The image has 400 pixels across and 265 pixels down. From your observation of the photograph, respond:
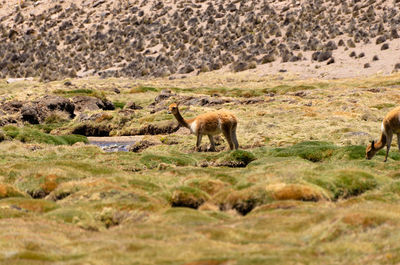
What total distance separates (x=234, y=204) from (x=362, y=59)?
247 ft

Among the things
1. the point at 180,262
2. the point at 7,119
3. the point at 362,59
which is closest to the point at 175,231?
the point at 180,262

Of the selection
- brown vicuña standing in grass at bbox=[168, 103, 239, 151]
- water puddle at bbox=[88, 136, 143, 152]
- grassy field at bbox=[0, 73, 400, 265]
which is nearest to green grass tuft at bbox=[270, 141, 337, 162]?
grassy field at bbox=[0, 73, 400, 265]

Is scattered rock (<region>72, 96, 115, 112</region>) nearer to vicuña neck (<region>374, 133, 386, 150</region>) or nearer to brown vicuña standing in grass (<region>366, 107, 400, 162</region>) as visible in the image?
brown vicuña standing in grass (<region>366, 107, 400, 162</region>)

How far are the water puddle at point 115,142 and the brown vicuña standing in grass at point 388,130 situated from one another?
67.5 feet

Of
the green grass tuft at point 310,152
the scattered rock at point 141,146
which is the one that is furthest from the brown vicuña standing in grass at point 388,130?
the scattered rock at point 141,146

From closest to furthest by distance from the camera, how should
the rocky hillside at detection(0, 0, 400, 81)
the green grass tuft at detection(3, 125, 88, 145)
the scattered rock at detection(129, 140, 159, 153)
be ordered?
the scattered rock at detection(129, 140, 159, 153) → the green grass tuft at detection(3, 125, 88, 145) → the rocky hillside at detection(0, 0, 400, 81)

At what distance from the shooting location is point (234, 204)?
1666cm

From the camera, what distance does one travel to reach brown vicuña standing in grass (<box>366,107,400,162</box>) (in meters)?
25.1

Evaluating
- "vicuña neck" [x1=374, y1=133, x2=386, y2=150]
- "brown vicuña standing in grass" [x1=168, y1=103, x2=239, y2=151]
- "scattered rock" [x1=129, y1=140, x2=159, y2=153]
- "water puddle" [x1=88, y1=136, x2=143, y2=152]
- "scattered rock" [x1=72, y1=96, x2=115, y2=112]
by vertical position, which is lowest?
"water puddle" [x1=88, y1=136, x2=143, y2=152]

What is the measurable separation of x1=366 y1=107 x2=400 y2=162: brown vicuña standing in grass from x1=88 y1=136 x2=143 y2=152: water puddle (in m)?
20.6

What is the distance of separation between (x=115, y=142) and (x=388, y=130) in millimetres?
26509

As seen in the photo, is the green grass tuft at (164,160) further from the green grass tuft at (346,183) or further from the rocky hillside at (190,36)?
the rocky hillside at (190,36)

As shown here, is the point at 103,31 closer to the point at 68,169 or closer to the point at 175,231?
the point at 68,169

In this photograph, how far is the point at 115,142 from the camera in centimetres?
4672
